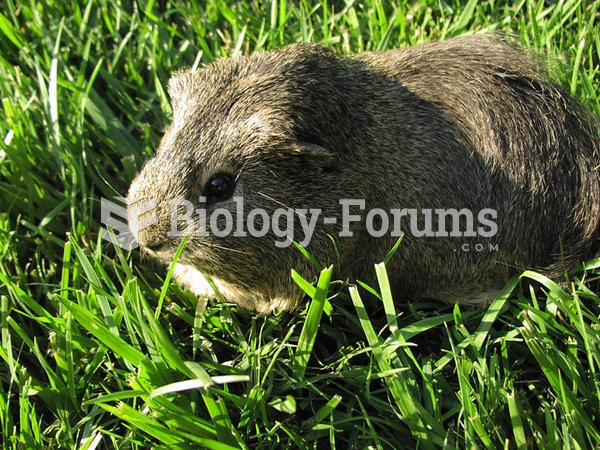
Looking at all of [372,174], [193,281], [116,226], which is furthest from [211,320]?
[372,174]

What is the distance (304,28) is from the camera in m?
5.64

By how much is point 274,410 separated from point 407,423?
2.44 feet

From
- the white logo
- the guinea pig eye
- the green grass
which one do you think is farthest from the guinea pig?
the white logo

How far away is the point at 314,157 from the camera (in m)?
3.91

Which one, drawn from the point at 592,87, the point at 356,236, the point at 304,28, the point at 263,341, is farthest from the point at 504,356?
the point at 304,28

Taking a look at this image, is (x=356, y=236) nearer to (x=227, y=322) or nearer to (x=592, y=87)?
(x=227, y=322)

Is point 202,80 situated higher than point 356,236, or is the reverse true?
point 202,80

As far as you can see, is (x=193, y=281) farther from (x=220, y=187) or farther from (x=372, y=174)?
(x=372, y=174)

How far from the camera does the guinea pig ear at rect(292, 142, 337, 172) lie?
3.81 m

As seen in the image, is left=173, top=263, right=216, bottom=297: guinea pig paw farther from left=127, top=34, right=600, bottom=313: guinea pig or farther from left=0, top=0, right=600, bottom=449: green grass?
left=0, top=0, right=600, bottom=449: green grass

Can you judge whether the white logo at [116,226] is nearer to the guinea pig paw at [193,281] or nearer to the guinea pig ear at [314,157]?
the guinea pig paw at [193,281]

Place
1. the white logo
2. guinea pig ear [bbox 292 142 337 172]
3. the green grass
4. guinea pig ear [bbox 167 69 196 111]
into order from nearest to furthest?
Result: the green grass < guinea pig ear [bbox 292 142 337 172] < guinea pig ear [bbox 167 69 196 111] < the white logo

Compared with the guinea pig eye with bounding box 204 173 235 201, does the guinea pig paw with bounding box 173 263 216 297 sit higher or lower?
lower

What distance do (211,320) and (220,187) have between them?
896 millimetres
